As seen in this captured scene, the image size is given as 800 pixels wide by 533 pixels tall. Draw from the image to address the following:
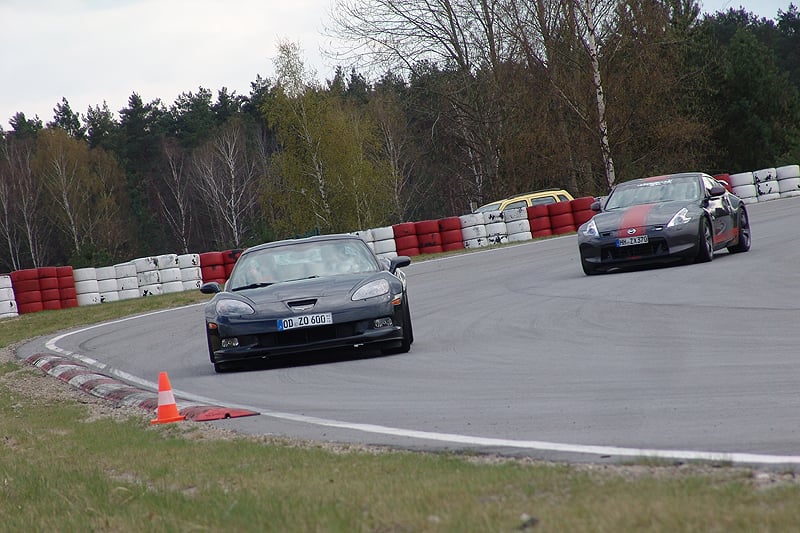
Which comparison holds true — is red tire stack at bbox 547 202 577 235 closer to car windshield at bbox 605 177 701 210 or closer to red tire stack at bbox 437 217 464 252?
red tire stack at bbox 437 217 464 252

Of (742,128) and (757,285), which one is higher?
(742,128)

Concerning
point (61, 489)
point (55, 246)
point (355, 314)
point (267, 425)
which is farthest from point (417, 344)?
point (55, 246)

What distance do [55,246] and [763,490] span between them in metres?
82.1

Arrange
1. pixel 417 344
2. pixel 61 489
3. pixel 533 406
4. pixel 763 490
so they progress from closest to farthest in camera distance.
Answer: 1. pixel 763 490
2. pixel 61 489
3. pixel 533 406
4. pixel 417 344

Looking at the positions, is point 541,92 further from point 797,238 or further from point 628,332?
point 628,332

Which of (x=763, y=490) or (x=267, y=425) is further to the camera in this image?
(x=267, y=425)

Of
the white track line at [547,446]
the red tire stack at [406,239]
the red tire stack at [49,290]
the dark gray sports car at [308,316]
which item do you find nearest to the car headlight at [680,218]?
the dark gray sports car at [308,316]

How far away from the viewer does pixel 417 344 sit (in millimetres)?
11656

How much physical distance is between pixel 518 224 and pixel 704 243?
1239 centimetres

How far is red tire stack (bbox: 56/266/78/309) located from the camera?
2573 centimetres

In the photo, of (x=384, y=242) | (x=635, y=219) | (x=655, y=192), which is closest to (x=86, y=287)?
(x=384, y=242)

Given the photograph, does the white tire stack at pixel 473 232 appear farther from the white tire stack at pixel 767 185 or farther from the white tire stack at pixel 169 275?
the white tire stack at pixel 767 185

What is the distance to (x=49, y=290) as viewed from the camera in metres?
25.5

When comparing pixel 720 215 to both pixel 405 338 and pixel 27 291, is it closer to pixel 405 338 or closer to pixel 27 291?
pixel 405 338
